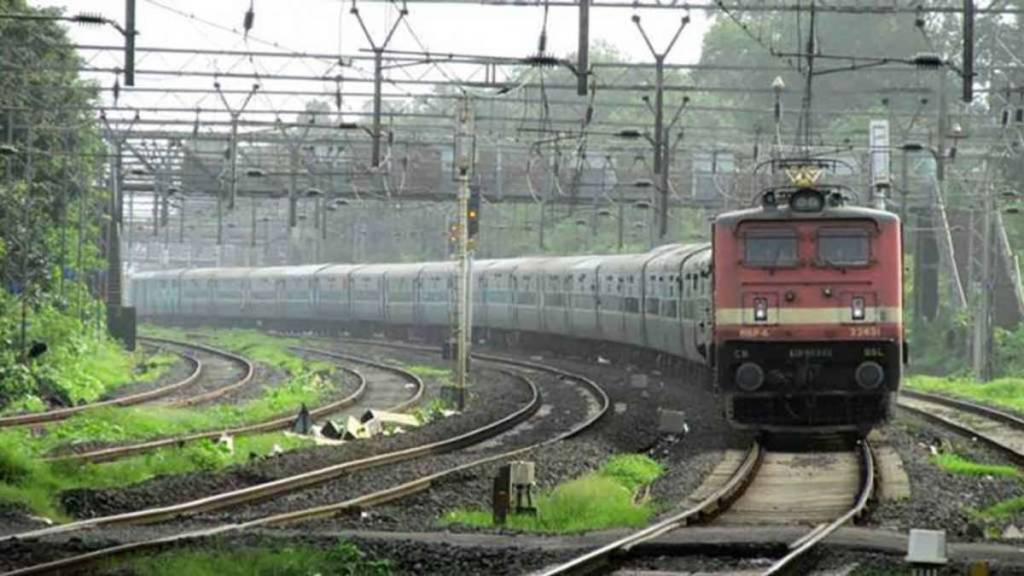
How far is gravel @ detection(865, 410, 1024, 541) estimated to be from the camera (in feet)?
46.7

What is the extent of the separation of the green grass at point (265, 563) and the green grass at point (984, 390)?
73.9ft

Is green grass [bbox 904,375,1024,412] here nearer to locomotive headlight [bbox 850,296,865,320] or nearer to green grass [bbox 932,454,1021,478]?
locomotive headlight [bbox 850,296,865,320]

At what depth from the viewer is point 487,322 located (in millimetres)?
54031

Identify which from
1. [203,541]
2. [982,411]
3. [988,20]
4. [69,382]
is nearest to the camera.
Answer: [203,541]

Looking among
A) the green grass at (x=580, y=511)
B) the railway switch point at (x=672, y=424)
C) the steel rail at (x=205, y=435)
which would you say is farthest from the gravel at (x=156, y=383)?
the green grass at (x=580, y=511)

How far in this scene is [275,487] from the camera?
16281 millimetres

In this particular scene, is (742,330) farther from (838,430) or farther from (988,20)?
(988,20)

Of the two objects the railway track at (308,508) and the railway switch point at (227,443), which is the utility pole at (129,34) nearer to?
the railway switch point at (227,443)

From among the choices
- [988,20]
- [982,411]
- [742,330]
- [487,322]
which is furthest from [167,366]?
[988,20]

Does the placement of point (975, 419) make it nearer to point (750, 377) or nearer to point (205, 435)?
point (750, 377)

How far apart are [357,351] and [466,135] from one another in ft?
85.5

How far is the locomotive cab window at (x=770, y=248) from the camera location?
21078 mm

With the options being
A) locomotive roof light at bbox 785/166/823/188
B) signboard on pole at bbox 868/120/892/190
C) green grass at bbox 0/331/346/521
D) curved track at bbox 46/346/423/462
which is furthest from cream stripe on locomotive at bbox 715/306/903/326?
signboard on pole at bbox 868/120/892/190

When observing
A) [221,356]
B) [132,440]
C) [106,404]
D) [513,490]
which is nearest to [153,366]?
[221,356]
